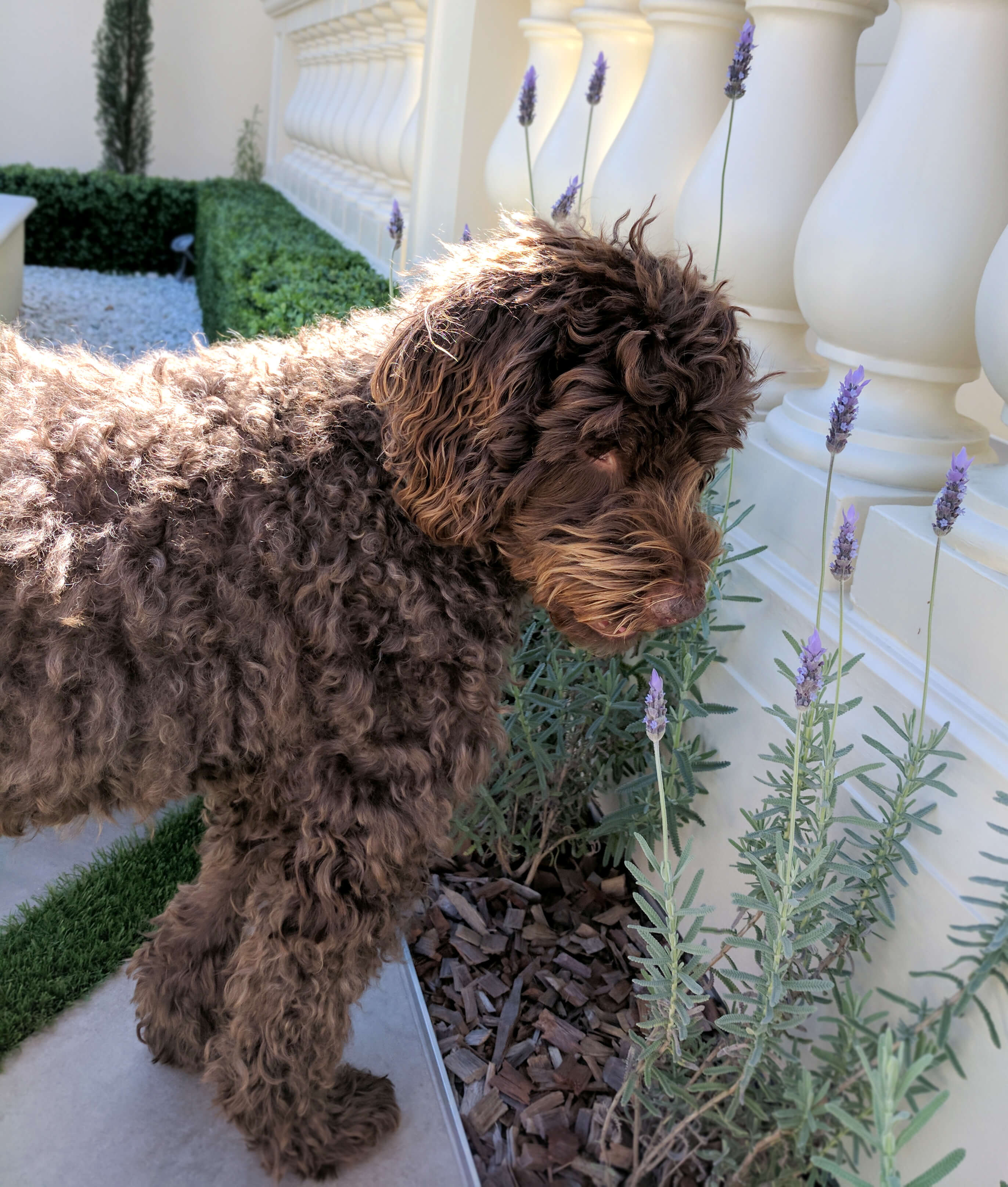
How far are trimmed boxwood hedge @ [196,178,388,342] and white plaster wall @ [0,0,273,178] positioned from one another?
8775 millimetres

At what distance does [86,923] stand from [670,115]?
9.88 feet

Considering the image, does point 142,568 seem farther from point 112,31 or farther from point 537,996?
point 112,31

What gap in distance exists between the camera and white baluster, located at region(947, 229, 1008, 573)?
1.86 m

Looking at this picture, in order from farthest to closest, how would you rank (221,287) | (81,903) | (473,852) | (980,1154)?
(221,287)
(473,852)
(81,903)
(980,1154)

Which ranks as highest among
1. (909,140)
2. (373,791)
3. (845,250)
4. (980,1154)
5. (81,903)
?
(909,140)

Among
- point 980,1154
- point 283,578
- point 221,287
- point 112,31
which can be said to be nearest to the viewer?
point 980,1154

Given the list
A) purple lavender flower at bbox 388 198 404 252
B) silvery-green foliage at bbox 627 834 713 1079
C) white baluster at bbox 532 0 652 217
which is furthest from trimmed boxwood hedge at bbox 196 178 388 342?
silvery-green foliage at bbox 627 834 713 1079

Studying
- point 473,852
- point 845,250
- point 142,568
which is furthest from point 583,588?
point 473,852

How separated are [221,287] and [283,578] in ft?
20.5

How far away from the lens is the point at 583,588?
6.17ft

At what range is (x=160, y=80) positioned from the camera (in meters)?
18.6

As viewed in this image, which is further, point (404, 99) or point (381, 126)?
A: point (381, 126)

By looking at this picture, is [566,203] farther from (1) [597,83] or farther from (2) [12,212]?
(2) [12,212]

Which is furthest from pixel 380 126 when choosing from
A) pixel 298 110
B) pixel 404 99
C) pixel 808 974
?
pixel 808 974
